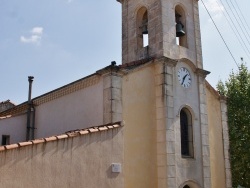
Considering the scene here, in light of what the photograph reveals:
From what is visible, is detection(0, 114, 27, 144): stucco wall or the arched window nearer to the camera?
the arched window

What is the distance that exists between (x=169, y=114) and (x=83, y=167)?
4.84 meters

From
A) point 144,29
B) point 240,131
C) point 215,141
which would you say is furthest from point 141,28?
point 240,131

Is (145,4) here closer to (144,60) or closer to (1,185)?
(144,60)

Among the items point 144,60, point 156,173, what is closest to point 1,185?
point 156,173

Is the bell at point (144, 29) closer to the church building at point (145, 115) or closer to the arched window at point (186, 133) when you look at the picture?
the church building at point (145, 115)

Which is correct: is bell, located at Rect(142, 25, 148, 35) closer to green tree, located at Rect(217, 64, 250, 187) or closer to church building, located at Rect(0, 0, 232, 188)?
church building, located at Rect(0, 0, 232, 188)

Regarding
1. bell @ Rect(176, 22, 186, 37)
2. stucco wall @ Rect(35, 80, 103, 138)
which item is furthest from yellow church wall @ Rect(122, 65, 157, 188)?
bell @ Rect(176, 22, 186, 37)

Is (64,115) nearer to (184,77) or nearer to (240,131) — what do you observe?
(184,77)

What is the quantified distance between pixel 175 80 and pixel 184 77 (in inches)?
24.6

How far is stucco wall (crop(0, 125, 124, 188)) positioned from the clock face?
4.77m

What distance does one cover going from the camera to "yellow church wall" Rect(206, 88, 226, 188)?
13.8m

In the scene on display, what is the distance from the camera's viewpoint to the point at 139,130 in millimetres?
11461

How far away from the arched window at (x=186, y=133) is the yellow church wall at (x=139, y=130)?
147 cm

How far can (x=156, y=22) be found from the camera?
13117 mm
